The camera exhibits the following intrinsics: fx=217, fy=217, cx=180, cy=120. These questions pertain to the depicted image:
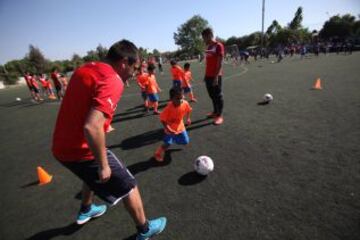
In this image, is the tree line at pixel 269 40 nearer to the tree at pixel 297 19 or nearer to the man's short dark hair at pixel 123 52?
the tree at pixel 297 19

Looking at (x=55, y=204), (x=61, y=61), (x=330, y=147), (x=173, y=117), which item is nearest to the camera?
(x=55, y=204)

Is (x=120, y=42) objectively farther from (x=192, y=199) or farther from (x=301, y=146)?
(x=301, y=146)

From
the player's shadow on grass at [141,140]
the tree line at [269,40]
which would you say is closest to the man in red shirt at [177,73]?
the player's shadow on grass at [141,140]

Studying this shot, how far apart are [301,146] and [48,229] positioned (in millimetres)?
4679

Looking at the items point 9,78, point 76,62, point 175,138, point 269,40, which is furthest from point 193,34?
point 175,138

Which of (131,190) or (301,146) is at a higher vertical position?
(131,190)

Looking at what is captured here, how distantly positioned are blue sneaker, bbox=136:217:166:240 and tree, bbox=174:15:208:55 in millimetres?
110077

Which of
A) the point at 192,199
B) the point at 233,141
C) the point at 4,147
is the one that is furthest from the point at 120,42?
the point at 4,147

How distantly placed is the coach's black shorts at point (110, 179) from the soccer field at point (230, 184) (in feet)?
2.86

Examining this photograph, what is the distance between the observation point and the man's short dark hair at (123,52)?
202cm

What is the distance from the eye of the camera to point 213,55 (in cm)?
607

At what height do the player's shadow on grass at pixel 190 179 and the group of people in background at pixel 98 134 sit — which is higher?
the group of people in background at pixel 98 134

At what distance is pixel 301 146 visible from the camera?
4.46 m

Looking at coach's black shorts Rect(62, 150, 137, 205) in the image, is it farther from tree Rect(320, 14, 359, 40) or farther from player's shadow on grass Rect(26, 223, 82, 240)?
tree Rect(320, 14, 359, 40)
